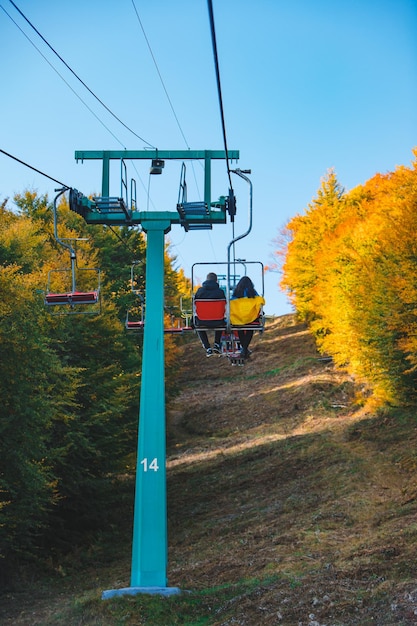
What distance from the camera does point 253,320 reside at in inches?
728

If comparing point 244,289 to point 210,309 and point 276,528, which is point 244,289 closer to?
point 210,309

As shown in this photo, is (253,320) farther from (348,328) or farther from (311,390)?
(311,390)

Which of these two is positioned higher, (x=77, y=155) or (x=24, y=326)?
(x=77, y=155)

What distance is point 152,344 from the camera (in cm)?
1817

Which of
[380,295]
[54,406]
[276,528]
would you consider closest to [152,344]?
[276,528]

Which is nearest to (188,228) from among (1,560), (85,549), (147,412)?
(147,412)

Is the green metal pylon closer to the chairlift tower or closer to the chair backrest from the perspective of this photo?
the chairlift tower

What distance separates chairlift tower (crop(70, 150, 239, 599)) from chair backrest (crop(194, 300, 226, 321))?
0.83 meters

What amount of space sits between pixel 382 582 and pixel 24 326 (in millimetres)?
10984

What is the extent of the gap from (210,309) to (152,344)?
1396 mm

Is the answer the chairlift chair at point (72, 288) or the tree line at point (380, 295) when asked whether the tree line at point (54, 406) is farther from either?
the tree line at point (380, 295)

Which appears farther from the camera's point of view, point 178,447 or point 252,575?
point 178,447

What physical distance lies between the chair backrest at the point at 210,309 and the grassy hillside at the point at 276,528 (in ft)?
17.0

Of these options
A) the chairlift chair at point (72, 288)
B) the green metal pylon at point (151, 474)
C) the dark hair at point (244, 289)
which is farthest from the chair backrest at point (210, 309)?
the chairlift chair at point (72, 288)
